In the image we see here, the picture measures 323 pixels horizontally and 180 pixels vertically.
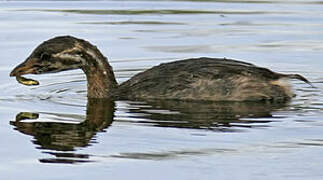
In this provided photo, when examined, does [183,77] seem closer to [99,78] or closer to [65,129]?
[99,78]

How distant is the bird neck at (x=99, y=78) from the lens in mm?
13422

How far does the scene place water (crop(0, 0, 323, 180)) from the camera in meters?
9.75

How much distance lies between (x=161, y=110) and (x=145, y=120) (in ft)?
2.11

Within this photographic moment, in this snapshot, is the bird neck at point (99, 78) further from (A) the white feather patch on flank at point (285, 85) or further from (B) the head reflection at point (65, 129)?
(A) the white feather patch on flank at point (285, 85)

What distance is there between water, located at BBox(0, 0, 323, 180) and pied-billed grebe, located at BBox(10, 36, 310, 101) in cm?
23

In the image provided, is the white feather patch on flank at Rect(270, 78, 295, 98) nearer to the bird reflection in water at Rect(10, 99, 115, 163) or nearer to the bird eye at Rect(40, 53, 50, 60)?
the bird reflection in water at Rect(10, 99, 115, 163)

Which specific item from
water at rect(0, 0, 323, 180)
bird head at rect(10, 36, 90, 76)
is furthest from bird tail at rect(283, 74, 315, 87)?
bird head at rect(10, 36, 90, 76)

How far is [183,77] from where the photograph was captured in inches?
510

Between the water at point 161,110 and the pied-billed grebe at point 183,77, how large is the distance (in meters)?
0.23

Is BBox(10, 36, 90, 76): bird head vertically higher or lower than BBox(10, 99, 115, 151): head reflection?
higher

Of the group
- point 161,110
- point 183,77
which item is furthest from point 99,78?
point 161,110

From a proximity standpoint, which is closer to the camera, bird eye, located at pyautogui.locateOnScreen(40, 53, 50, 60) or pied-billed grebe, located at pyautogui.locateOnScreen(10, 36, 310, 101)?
pied-billed grebe, located at pyautogui.locateOnScreen(10, 36, 310, 101)

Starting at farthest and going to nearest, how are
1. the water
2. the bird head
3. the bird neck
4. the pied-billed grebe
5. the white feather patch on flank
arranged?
1. the bird neck
2. the bird head
3. the white feather patch on flank
4. the pied-billed grebe
5. the water

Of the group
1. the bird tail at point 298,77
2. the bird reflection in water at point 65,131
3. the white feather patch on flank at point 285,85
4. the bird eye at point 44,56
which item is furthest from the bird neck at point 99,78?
the bird tail at point 298,77
